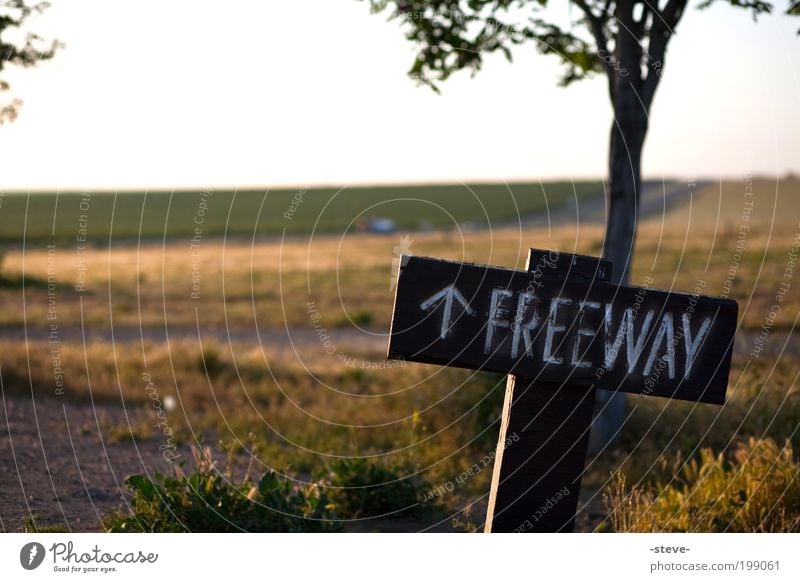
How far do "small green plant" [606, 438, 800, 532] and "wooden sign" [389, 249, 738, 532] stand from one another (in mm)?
1143

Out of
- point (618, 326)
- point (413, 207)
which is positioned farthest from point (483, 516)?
point (413, 207)

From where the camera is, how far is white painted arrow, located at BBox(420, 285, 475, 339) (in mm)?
3910

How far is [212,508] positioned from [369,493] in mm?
1355

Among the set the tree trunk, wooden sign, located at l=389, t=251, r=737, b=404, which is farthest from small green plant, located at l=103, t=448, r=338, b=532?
the tree trunk

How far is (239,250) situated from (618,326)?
51.6 meters

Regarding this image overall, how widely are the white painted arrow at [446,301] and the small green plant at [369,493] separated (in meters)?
2.33

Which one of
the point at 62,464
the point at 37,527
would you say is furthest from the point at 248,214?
the point at 37,527

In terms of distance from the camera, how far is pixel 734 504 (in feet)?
17.9

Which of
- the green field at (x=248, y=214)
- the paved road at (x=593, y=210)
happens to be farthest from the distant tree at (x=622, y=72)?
the paved road at (x=593, y=210)

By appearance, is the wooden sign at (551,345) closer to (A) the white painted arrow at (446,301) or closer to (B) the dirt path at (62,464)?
(A) the white painted arrow at (446,301)

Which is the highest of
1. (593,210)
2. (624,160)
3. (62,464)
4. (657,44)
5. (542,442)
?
(657,44)

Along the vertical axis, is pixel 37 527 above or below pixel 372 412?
above

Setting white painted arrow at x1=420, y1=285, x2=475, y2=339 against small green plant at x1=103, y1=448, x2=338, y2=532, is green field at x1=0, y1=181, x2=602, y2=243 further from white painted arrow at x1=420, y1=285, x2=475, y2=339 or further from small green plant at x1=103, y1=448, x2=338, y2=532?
white painted arrow at x1=420, y1=285, x2=475, y2=339
